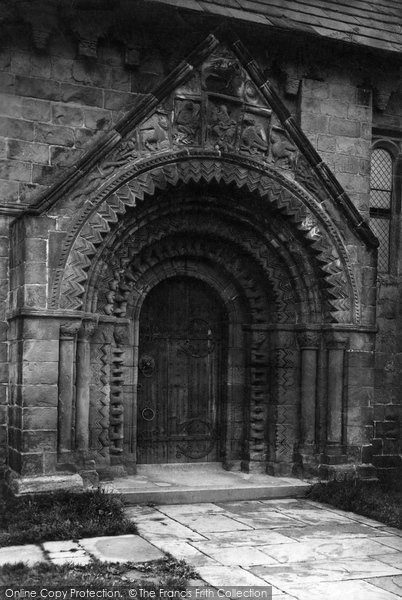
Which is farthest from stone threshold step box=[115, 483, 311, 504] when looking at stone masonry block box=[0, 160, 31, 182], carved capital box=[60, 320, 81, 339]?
stone masonry block box=[0, 160, 31, 182]

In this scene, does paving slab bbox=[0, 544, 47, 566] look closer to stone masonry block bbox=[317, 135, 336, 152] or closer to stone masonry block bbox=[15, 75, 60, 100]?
stone masonry block bbox=[15, 75, 60, 100]

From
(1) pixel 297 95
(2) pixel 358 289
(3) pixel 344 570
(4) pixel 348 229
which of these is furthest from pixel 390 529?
(1) pixel 297 95

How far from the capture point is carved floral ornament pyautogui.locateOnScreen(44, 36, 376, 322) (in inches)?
360

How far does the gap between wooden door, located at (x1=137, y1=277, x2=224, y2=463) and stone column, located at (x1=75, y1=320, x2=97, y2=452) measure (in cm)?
144

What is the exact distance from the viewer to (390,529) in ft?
28.0

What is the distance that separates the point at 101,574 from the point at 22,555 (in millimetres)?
1032

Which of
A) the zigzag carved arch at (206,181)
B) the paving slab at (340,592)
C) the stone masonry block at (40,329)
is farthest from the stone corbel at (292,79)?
the paving slab at (340,592)

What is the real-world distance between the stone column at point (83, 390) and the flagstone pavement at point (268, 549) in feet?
3.30

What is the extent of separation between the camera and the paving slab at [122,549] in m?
6.89

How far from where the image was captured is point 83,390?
9.21 m

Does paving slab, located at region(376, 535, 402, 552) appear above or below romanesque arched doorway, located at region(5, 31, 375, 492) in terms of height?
below

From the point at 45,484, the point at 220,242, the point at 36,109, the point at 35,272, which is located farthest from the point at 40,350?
the point at 220,242

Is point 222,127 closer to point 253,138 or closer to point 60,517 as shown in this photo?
point 253,138

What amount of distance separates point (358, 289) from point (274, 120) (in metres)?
2.56
